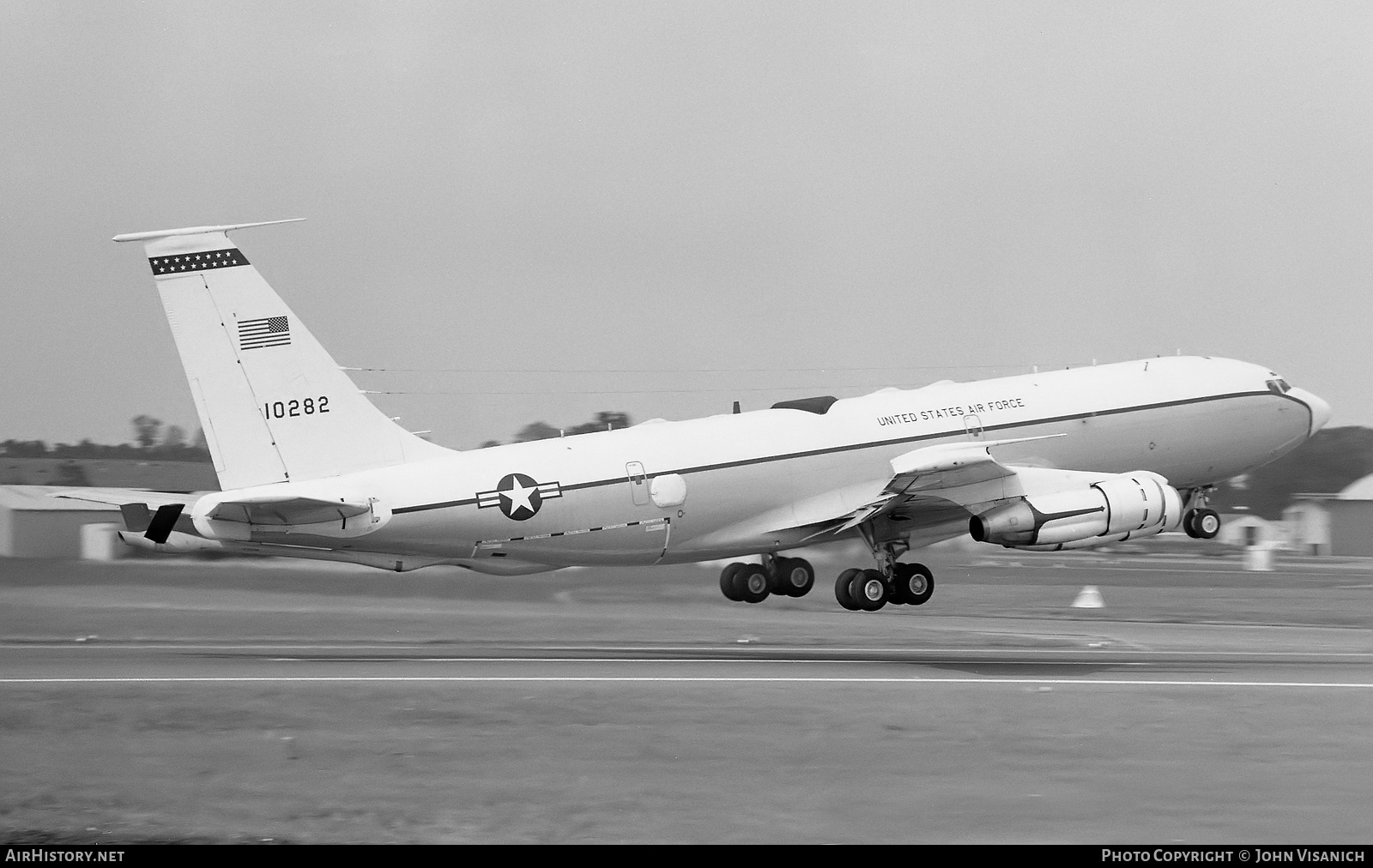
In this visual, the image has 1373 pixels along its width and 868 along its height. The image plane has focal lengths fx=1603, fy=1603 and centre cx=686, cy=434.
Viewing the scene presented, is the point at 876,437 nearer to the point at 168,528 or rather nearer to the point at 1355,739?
the point at 1355,739

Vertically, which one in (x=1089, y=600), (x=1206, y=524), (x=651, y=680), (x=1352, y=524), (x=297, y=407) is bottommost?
(x=651, y=680)

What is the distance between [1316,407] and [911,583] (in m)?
14.0

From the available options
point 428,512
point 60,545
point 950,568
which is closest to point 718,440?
point 428,512

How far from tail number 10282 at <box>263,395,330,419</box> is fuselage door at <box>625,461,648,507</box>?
6929mm

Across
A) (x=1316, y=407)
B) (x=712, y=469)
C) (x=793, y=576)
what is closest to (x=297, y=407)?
(x=712, y=469)

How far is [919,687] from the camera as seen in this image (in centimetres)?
3516

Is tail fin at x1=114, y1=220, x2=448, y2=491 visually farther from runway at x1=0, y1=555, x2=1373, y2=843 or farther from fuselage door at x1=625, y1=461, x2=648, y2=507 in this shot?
fuselage door at x1=625, y1=461, x2=648, y2=507

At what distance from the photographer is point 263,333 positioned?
3475 cm

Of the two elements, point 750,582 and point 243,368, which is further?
point 750,582

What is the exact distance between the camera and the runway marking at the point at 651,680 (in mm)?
34594

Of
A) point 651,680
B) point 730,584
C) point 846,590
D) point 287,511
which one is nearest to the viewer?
point 287,511

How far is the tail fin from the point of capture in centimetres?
3431

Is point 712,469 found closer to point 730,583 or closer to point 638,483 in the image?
point 638,483

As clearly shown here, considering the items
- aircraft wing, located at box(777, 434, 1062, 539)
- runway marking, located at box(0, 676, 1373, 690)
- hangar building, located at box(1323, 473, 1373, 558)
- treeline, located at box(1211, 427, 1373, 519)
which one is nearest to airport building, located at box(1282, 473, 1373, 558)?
hangar building, located at box(1323, 473, 1373, 558)
